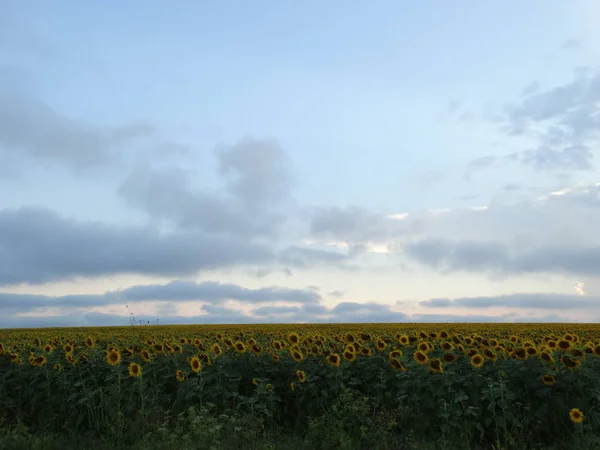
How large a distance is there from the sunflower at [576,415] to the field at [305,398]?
0.22 feet

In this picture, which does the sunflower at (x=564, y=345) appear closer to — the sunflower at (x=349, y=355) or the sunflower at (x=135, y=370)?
the sunflower at (x=349, y=355)

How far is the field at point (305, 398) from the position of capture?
9922 millimetres

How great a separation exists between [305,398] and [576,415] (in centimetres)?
507

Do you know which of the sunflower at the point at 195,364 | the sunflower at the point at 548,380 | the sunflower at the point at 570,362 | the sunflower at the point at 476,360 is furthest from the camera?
the sunflower at the point at 195,364

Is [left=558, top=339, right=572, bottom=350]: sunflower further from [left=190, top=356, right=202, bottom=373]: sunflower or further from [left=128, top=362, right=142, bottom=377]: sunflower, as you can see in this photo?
[left=128, top=362, right=142, bottom=377]: sunflower

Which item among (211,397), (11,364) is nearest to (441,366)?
(211,397)

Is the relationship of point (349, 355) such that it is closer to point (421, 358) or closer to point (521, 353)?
point (421, 358)

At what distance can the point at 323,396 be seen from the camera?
37.3 ft

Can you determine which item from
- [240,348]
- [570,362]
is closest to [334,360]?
[240,348]

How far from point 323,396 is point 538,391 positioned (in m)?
4.16

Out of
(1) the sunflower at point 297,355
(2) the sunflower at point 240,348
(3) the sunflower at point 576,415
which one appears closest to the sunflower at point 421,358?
(1) the sunflower at point 297,355

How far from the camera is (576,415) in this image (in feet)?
31.4

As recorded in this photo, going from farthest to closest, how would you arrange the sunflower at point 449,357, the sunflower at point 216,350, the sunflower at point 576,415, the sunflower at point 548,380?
the sunflower at point 216,350 → the sunflower at point 449,357 → the sunflower at point 548,380 → the sunflower at point 576,415

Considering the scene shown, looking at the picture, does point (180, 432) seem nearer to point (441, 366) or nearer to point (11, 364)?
point (441, 366)
